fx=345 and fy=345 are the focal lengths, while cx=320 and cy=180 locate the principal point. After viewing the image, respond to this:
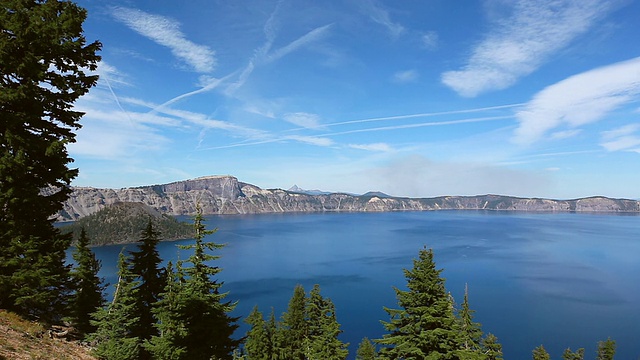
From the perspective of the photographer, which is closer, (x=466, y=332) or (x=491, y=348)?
(x=466, y=332)

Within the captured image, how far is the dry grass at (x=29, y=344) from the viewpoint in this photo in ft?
39.0

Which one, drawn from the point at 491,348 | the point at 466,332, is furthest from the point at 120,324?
the point at 491,348

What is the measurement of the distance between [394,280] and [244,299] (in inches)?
2488

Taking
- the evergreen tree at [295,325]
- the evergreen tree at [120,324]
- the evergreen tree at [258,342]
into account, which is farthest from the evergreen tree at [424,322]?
the evergreen tree at [295,325]

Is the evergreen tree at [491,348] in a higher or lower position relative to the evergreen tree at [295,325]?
higher

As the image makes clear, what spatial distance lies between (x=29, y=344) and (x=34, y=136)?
313 inches

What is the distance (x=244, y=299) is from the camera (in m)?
120

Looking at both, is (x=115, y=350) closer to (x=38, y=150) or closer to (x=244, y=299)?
(x=38, y=150)

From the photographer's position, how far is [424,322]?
16141mm

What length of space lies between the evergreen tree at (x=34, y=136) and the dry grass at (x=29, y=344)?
77 cm

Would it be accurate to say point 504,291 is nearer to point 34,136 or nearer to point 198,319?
point 198,319

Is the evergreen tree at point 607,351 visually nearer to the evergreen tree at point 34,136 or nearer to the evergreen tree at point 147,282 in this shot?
the evergreen tree at point 147,282

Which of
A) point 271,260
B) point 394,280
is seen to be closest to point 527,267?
point 394,280

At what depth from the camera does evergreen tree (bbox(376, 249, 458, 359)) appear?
51.4ft
